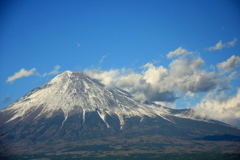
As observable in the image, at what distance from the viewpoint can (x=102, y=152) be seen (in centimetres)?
19050

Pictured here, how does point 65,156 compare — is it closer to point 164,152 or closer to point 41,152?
point 41,152

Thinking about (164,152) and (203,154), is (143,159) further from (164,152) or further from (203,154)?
(203,154)

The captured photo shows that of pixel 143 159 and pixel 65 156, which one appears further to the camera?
pixel 65 156

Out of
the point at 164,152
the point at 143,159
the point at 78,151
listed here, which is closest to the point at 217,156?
the point at 164,152

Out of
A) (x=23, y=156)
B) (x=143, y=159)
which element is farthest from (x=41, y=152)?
(x=143, y=159)

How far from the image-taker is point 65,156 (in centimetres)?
18112

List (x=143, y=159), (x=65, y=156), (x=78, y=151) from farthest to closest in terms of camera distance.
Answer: (x=78, y=151) < (x=65, y=156) < (x=143, y=159)

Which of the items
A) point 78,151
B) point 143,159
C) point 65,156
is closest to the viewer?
point 143,159

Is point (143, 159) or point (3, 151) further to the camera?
point (3, 151)

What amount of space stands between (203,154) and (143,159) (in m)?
43.9

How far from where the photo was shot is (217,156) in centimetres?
17725

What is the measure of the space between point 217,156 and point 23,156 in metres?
125

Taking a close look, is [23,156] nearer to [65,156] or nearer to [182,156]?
[65,156]

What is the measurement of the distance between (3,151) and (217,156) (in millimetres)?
142255
